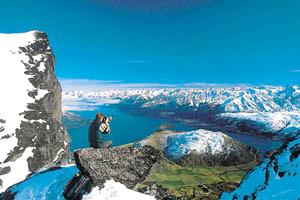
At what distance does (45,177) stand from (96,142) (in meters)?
7.53

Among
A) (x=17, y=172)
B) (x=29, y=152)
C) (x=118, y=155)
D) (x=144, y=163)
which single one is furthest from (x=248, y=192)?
(x=29, y=152)

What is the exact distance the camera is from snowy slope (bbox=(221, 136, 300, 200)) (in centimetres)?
3662

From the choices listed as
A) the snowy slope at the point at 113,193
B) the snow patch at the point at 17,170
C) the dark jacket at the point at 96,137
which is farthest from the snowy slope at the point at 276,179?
the snow patch at the point at 17,170

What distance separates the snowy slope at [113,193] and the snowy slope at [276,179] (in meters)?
14.1

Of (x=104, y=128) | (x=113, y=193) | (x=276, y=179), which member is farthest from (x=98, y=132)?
(x=276, y=179)

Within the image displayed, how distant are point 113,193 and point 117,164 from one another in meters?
3.35

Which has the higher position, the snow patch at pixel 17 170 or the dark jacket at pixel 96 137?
the dark jacket at pixel 96 137

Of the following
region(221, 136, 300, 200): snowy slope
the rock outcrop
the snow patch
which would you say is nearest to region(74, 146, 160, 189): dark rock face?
the rock outcrop

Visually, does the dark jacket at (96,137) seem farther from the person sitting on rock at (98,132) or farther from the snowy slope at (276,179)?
the snowy slope at (276,179)

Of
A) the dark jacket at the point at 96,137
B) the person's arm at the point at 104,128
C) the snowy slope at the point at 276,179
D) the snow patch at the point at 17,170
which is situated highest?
the person's arm at the point at 104,128

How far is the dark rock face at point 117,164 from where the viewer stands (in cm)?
3095

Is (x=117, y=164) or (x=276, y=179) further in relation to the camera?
(x=276, y=179)

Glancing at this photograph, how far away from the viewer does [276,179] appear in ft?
136

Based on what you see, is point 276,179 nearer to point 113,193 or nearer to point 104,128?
point 113,193
